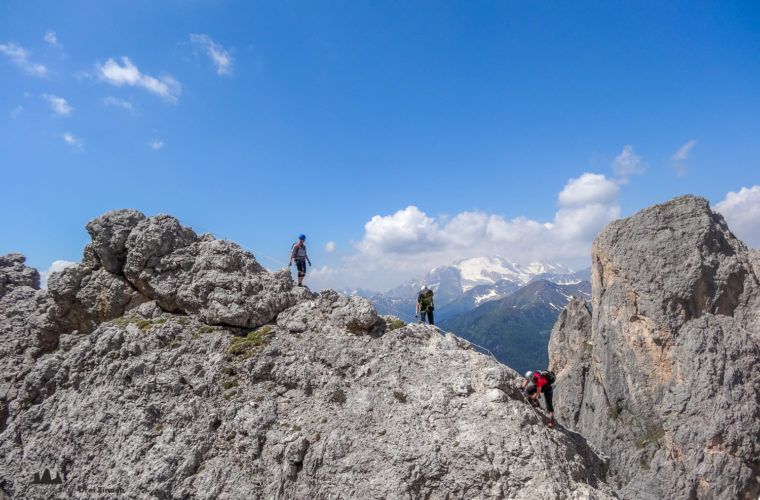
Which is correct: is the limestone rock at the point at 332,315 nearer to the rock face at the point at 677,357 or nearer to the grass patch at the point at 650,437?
the rock face at the point at 677,357

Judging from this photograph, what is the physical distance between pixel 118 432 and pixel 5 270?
1701 cm

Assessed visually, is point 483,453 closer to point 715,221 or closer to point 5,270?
point 5,270

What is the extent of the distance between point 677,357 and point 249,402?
3994cm

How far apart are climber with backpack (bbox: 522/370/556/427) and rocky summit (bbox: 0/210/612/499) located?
1.45 feet

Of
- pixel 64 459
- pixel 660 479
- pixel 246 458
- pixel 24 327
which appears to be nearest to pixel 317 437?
pixel 246 458

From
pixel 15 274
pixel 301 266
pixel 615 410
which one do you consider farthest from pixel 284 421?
pixel 615 410

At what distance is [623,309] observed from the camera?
140 feet

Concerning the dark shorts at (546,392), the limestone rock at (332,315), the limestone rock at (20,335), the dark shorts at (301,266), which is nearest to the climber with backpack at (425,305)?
the limestone rock at (332,315)

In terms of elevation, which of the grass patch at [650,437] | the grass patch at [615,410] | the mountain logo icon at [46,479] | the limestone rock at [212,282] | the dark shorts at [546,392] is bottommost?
the grass patch at [650,437]

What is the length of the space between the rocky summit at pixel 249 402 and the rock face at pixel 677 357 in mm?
27781

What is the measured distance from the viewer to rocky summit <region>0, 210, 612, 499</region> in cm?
1168

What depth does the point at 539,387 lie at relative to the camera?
13602mm

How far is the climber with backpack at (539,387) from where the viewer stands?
13.6 meters

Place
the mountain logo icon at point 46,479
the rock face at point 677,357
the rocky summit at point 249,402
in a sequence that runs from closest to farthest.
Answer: the rocky summit at point 249,402, the mountain logo icon at point 46,479, the rock face at point 677,357
